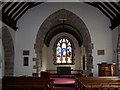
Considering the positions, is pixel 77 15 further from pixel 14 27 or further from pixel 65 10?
pixel 14 27

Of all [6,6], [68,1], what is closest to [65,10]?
[68,1]

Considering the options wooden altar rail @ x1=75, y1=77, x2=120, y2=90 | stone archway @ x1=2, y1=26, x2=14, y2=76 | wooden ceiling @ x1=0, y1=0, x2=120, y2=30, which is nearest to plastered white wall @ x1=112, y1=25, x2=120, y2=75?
wooden ceiling @ x1=0, y1=0, x2=120, y2=30

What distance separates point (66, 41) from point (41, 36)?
27.8 feet

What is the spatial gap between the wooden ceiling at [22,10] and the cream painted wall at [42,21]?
0.33 m

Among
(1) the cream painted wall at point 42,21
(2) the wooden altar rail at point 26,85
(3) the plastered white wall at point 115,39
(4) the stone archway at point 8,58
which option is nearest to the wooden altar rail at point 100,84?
(2) the wooden altar rail at point 26,85

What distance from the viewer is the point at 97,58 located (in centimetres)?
1152

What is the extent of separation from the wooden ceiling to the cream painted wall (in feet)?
1.09

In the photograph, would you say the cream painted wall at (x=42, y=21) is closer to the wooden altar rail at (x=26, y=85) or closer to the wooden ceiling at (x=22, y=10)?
the wooden ceiling at (x=22, y=10)

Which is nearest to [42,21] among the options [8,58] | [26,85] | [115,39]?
[8,58]

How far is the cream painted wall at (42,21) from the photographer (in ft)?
38.0

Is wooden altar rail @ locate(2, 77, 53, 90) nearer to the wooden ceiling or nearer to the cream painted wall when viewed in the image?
the wooden ceiling

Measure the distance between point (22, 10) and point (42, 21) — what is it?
1.27m

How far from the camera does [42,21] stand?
11.7m

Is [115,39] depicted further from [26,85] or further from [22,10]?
[26,85]
